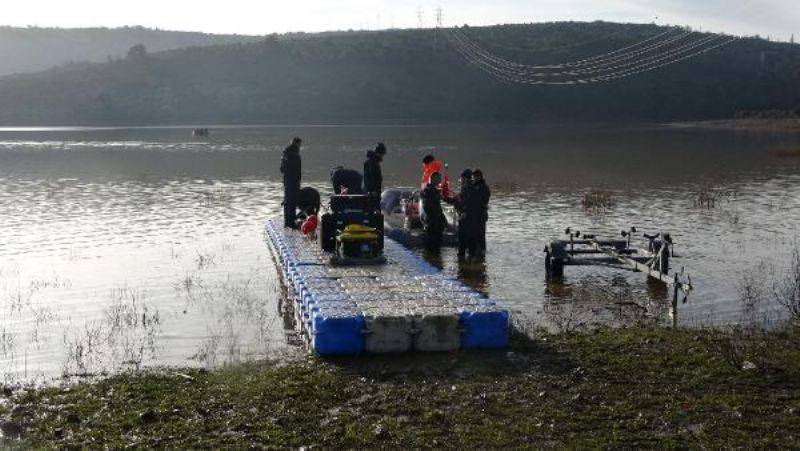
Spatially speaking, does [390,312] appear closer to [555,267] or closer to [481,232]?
[555,267]

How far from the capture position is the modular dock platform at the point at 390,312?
11.3 meters

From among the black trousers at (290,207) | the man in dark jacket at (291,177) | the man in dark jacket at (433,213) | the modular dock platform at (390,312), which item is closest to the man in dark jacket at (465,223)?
the man in dark jacket at (433,213)

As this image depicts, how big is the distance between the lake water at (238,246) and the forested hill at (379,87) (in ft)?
228

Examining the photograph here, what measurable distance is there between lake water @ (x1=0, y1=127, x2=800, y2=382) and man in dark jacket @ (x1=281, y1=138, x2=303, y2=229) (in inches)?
40.3

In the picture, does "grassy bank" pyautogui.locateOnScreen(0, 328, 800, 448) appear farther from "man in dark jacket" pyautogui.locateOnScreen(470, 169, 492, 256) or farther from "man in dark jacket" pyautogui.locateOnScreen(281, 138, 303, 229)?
"man in dark jacket" pyautogui.locateOnScreen(281, 138, 303, 229)

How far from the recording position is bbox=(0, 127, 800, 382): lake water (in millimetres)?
13039

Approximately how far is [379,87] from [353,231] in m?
114

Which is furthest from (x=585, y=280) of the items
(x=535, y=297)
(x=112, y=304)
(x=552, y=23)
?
(x=552, y=23)

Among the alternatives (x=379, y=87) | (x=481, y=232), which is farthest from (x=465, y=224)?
(x=379, y=87)

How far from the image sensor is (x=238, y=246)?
841 inches

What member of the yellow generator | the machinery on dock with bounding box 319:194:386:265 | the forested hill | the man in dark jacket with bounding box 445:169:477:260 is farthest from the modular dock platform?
the forested hill

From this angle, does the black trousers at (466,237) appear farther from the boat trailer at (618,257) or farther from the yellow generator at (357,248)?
the yellow generator at (357,248)

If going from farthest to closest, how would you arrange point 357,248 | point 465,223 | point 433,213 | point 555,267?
point 433,213 < point 465,223 < point 555,267 < point 357,248

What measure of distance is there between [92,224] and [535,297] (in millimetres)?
14676
